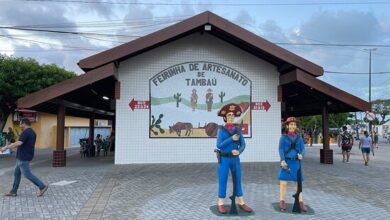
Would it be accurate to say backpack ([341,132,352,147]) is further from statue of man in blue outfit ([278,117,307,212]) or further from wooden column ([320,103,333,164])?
statue of man in blue outfit ([278,117,307,212])

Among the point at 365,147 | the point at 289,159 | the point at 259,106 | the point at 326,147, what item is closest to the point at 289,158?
the point at 289,159

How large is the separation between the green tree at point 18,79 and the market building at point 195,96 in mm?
9326

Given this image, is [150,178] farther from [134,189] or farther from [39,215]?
[39,215]

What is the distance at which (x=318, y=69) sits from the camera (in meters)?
14.6

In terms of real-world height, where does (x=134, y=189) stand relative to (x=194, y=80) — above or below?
below

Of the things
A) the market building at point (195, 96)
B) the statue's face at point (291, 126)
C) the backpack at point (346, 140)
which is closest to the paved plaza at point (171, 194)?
the statue's face at point (291, 126)

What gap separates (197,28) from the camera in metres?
14.7

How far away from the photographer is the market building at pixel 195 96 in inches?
601

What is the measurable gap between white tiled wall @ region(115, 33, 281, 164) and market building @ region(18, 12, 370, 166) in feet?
0.11

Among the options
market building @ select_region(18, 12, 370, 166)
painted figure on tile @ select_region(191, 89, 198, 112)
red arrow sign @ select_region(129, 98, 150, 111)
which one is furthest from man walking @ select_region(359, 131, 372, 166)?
red arrow sign @ select_region(129, 98, 150, 111)

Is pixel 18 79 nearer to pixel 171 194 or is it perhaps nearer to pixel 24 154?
pixel 24 154

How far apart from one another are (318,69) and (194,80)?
170 inches

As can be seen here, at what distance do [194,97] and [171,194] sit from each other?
6.91m

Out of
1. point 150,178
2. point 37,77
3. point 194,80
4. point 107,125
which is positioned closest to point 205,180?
point 150,178
